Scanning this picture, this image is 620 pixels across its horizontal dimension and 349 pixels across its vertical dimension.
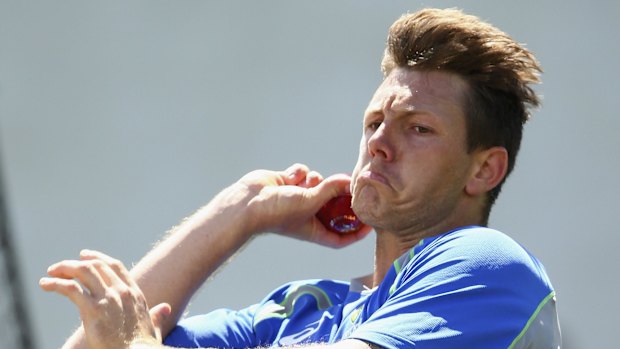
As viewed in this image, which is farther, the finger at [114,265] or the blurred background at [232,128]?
the blurred background at [232,128]

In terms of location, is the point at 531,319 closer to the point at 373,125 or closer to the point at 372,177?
the point at 372,177

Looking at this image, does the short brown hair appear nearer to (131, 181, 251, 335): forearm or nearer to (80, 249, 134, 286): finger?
(131, 181, 251, 335): forearm

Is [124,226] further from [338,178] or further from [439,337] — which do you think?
[439,337]

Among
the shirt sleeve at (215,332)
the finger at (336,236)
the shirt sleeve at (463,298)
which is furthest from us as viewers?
the finger at (336,236)

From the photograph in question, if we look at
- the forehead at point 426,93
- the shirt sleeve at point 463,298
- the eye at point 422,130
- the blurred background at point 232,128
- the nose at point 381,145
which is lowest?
the blurred background at point 232,128

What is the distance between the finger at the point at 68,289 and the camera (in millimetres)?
2456

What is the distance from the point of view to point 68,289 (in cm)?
247

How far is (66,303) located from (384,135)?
3825 millimetres

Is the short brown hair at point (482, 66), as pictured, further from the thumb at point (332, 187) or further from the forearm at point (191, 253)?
the forearm at point (191, 253)

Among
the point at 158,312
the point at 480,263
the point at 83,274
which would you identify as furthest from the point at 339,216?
the point at 83,274

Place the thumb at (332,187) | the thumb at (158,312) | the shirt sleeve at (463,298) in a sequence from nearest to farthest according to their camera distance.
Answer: the shirt sleeve at (463,298) < the thumb at (158,312) < the thumb at (332,187)

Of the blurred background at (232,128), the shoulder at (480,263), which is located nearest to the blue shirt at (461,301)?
the shoulder at (480,263)

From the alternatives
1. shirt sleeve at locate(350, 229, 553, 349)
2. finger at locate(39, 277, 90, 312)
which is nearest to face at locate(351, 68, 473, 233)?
shirt sleeve at locate(350, 229, 553, 349)

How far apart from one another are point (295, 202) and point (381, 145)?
442mm
